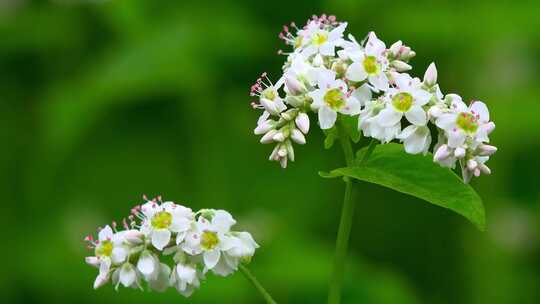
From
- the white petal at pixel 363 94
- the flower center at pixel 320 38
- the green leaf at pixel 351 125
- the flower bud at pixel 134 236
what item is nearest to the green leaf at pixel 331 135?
the green leaf at pixel 351 125

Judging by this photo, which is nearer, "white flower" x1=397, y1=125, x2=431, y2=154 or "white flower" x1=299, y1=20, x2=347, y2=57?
"white flower" x1=397, y1=125, x2=431, y2=154

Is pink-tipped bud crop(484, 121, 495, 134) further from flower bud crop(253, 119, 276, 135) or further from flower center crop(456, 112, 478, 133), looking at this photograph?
flower bud crop(253, 119, 276, 135)

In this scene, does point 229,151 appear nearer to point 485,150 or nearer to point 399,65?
point 399,65

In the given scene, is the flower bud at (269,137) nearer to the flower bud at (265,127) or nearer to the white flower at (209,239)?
the flower bud at (265,127)

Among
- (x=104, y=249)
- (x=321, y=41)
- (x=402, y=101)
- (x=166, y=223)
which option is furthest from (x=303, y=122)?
(x=104, y=249)

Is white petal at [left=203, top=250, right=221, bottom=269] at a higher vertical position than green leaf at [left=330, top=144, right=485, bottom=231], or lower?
lower

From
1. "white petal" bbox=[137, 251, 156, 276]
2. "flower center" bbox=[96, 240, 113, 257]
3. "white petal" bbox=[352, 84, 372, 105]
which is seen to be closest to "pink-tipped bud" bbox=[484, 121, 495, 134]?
"white petal" bbox=[352, 84, 372, 105]
